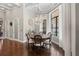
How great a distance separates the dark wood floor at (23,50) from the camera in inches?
70.7

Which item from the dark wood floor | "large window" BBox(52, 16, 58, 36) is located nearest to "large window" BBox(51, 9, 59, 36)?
"large window" BBox(52, 16, 58, 36)

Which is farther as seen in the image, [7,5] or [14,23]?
[14,23]

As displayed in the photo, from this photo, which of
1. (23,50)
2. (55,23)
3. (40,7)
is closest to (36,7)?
(40,7)

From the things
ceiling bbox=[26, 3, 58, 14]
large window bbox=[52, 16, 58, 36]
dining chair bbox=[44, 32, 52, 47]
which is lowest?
dining chair bbox=[44, 32, 52, 47]

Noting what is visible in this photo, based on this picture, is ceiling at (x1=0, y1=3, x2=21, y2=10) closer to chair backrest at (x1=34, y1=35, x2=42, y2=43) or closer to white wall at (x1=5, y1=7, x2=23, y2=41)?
white wall at (x1=5, y1=7, x2=23, y2=41)

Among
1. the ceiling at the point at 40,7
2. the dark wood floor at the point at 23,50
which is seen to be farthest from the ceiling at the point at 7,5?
the dark wood floor at the point at 23,50

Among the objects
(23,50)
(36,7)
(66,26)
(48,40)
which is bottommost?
(23,50)

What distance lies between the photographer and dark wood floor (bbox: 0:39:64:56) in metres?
1.80

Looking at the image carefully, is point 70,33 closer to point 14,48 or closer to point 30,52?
point 30,52

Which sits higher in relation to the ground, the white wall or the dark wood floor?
the white wall

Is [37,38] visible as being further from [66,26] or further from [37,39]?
[66,26]

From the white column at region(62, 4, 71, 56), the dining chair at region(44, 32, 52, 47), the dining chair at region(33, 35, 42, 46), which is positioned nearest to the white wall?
the dining chair at region(33, 35, 42, 46)

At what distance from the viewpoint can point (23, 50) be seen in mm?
1829

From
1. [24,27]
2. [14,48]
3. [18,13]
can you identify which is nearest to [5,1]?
[18,13]
